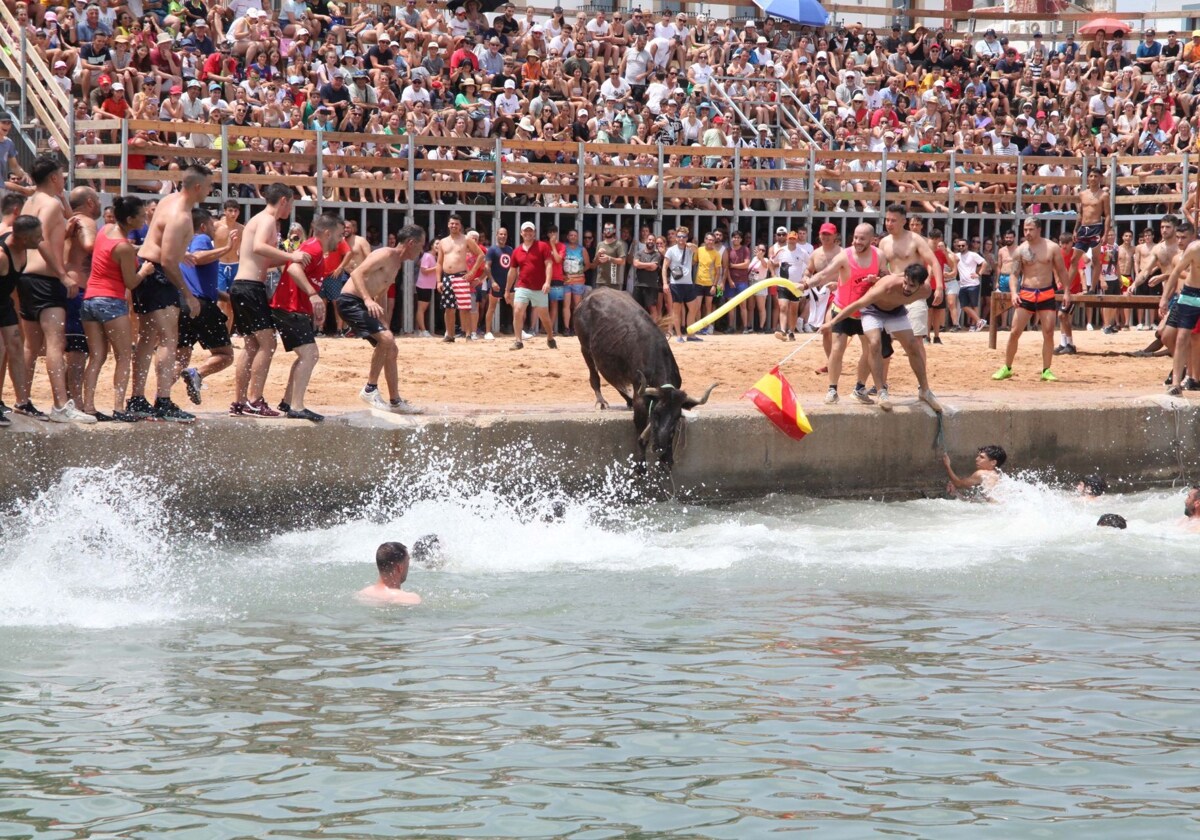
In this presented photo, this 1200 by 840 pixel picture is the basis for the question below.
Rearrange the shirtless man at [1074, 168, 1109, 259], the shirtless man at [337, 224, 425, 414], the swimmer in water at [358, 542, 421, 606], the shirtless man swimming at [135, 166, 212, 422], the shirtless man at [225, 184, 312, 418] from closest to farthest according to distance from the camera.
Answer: the swimmer in water at [358, 542, 421, 606], the shirtless man swimming at [135, 166, 212, 422], the shirtless man at [225, 184, 312, 418], the shirtless man at [337, 224, 425, 414], the shirtless man at [1074, 168, 1109, 259]

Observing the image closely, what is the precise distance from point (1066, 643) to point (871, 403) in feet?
17.6

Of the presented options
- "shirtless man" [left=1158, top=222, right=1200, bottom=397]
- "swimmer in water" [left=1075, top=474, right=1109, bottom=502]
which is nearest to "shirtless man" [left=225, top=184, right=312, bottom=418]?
"swimmer in water" [left=1075, top=474, right=1109, bottom=502]

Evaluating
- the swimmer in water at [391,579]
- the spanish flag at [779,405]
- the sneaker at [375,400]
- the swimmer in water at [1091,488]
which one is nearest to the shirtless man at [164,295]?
the sneaker at [375,400]

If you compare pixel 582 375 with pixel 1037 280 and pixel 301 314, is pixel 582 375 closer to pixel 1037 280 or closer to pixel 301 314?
pixel 1037 280

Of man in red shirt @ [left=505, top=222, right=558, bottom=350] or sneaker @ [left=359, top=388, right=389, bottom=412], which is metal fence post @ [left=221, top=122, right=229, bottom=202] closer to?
man in red shirt @ [left=505, top=222, right=558, bottom=350]

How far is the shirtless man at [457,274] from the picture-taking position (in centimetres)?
1978

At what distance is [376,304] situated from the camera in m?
12.0

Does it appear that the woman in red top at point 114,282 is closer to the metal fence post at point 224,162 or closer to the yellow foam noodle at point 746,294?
the yellow foam noodle at point 746,294

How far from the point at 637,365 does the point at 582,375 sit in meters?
3.51

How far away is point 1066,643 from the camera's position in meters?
8.40

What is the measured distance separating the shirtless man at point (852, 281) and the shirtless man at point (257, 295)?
4.78 m

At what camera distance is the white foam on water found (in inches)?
352

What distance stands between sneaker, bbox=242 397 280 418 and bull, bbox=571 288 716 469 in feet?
9.55

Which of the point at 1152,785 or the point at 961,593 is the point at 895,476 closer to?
the point at 961,593
